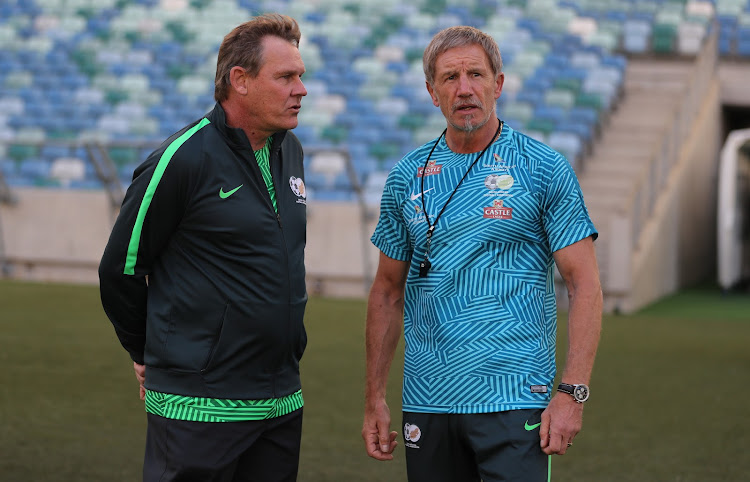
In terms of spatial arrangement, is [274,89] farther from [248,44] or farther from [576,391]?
[576,391]

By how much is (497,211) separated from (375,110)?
11292mm

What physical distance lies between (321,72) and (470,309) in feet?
40.7

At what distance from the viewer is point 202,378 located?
267cm

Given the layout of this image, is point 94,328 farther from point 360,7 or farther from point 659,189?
point 360,7

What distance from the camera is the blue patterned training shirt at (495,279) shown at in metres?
2.67

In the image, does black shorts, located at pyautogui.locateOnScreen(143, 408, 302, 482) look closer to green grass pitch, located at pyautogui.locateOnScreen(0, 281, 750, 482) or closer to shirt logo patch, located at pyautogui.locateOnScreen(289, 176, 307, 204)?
shirt logo patch, located at pyautogui.locateOnScreen(289, 176, 307, 204)

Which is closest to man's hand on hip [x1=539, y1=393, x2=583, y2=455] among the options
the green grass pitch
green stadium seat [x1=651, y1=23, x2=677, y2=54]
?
the green grass pitch

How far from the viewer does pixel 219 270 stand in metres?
2.69

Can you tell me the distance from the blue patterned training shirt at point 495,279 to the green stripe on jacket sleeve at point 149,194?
0.64 metres

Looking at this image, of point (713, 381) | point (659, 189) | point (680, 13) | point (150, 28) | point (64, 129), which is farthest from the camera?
point (150, 28)

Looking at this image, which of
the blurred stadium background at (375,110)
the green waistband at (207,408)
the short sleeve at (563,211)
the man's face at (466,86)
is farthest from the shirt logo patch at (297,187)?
the blurred stadium background at (375,110)

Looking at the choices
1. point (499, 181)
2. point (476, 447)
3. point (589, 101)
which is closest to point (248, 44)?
point (499, 181)

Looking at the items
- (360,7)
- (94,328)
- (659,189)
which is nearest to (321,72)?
(360,7)

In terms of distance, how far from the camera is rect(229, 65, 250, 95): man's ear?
2738 mm
